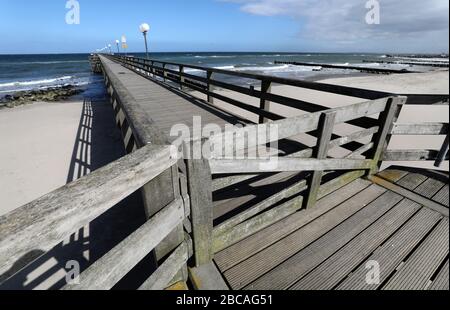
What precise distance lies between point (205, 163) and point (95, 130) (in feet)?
30.0

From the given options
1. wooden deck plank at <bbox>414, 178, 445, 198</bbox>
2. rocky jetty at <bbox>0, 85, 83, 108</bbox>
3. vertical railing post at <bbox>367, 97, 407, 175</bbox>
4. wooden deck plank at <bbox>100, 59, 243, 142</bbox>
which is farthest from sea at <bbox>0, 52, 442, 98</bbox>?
wooden deck plank at <bbox>414, 178, 445, 198</bbox>

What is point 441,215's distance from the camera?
8.93ft

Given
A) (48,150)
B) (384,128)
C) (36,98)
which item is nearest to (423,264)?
(384,128)

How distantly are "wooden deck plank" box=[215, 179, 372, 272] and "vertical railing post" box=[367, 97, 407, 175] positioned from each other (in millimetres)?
419

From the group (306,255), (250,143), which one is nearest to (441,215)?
(306,255)

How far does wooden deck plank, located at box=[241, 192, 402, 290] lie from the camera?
6.87 ft

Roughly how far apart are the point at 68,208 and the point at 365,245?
260 centimetres

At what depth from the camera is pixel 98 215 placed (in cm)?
107

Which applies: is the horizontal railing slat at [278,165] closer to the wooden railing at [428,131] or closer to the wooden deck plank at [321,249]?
the wooden deck plank at [321,249]

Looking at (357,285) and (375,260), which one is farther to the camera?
(375,260)

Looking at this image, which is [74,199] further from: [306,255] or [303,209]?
[303,209]

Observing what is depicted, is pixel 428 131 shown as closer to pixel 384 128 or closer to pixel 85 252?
pixel 384 128

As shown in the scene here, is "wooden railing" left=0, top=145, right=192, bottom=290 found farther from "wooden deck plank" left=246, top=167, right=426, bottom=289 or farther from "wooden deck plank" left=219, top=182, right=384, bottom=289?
"wooden deck plank" left=246, top=167, right=426, bottom=289

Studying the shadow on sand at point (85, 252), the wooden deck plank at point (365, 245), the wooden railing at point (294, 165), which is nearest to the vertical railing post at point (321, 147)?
the wooden railing at point (294, 165)
